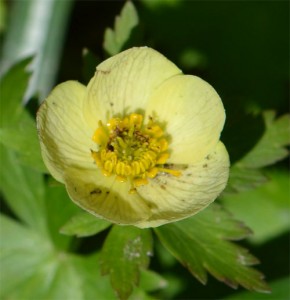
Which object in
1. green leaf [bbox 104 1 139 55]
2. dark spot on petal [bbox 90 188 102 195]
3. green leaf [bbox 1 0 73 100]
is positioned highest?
green leaf [bbox 104 1 139 55]

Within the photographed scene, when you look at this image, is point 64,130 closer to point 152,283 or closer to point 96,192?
point 96,192

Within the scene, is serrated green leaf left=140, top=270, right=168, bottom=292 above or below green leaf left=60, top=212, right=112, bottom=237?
below

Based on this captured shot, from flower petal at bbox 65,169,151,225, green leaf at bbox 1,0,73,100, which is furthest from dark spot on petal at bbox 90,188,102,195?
green leaf at bbox 1,0,73,100

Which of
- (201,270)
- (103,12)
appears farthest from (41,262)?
(103,12)

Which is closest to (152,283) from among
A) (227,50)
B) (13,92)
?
Result: (13,92)

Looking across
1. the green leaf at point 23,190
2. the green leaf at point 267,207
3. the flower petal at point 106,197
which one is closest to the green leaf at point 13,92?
the green leaf at point 23,190

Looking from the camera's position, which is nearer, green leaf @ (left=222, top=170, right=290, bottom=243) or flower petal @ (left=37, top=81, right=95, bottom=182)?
flower petal @ (left=37, top=81, right=95, bottom=182)

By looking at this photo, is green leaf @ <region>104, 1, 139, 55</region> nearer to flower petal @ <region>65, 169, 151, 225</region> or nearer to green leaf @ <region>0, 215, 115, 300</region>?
flower petal @ <region>65, 169, 151, 225</region>
